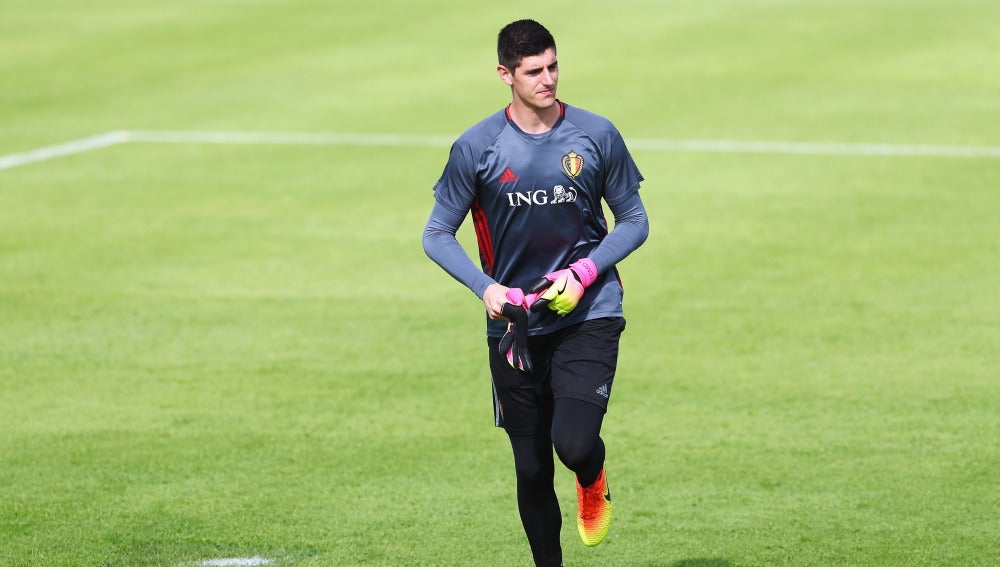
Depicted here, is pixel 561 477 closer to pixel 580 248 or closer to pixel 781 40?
pixel 580 248

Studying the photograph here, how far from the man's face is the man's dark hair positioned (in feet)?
0.09

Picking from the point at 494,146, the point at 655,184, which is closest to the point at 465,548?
the point at 494,146

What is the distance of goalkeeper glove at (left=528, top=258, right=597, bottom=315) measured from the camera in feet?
23.1

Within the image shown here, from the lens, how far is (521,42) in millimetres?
7250

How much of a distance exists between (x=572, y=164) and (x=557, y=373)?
0.97m

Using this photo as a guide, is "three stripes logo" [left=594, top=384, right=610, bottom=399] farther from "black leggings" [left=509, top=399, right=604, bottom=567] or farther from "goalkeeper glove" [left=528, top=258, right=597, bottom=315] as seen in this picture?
"goalkeeper glove" [left=528, top=258, right=597, bottom=315]

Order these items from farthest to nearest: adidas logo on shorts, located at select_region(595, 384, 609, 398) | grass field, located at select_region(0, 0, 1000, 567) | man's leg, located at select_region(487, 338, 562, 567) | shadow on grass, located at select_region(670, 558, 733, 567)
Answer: grass field, located at select_region(0, 0, 1000, 567) < shadow on grass, located at select_region(670, 558, 733, 567) < man's leg, located at select_region(487, 338, 562, 567) < adidas logo on shorts, located at select_region(595, 384, 609, 398)

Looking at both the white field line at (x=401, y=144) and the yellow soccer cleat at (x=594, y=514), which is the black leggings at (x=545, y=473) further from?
the white field line at (x=401, y=144)

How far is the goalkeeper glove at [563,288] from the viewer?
7.05 meters

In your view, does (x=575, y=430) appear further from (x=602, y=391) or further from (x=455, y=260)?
(x=455, y=260)

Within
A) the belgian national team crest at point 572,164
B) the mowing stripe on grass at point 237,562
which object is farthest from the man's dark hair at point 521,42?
the mowing stripe on grass at point 237,562

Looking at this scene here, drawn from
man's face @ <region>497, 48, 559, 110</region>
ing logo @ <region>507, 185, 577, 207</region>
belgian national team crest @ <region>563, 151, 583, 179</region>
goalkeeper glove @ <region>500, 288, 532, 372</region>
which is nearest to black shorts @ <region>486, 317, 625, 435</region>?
goalkeeper glove @ <region>500, 288, 532, 372</region>

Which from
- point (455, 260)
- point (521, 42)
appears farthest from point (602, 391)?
point (521, 42)

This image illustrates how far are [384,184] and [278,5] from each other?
13.8m
